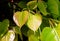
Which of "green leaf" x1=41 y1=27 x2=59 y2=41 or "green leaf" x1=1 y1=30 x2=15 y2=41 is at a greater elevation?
"green leaf" x1=41 y1=27 x2=59 y2=41

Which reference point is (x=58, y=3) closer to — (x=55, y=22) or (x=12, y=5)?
(x=55, y=22)

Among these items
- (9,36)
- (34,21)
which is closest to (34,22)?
(34,21)

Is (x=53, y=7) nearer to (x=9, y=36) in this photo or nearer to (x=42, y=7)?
(x=42, y=7)

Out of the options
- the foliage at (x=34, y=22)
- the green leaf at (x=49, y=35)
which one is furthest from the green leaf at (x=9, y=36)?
the green leaf at (x=49, y=35)

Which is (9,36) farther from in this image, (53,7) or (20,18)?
(53,7)

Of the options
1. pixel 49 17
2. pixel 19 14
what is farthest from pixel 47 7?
pixel 19 14

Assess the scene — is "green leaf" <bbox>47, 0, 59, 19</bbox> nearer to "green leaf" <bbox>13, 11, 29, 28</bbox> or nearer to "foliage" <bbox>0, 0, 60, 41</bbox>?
"foliage" <bbox>0, 0, 60, 41</bbox>

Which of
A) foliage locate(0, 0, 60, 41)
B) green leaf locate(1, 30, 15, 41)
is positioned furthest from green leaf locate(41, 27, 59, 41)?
green leaf locate(1, 30, 15, 41)
